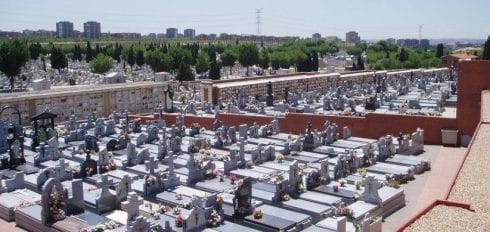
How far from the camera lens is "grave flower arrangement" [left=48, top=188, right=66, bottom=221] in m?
13.1

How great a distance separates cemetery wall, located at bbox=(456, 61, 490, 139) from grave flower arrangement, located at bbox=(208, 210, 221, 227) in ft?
45.2

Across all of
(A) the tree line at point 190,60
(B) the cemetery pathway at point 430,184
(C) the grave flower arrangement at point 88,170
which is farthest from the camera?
(A) the tree line at point 190,60

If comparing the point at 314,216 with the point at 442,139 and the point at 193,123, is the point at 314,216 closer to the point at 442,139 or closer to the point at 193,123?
the point at 442,139

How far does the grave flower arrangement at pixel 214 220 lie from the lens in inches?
508

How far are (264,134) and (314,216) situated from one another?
1156 cm

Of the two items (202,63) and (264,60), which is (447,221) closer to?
(202,63)

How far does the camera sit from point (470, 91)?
22.7m

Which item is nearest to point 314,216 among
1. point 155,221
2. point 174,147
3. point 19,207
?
point 155,221

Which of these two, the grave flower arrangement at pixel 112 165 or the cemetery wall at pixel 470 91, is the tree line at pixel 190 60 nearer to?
the cemetery wall at pixel 470 91

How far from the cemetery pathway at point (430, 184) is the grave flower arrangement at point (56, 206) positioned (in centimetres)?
817

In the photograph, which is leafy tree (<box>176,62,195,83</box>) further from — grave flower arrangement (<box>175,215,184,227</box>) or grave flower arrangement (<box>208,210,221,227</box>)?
grave flower arrangement (<box>175,215,184,227</box>)

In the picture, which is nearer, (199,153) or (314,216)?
(314,216)

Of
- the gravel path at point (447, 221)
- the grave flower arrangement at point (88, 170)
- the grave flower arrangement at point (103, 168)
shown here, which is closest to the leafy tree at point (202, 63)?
the grave flower arrangement at point (103, 168)

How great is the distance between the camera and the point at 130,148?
1920 centimetres
